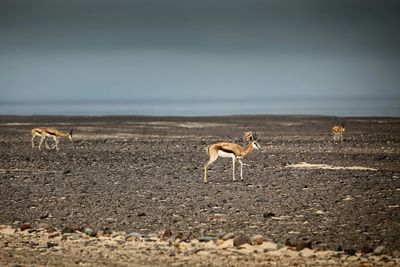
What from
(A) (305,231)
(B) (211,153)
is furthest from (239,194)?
(A) (305,231)

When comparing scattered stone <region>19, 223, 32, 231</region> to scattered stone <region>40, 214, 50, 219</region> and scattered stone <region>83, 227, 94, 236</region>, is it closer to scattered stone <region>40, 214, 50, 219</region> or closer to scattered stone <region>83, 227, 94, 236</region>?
scattered stone <region>40, 214, 50, 219</region>

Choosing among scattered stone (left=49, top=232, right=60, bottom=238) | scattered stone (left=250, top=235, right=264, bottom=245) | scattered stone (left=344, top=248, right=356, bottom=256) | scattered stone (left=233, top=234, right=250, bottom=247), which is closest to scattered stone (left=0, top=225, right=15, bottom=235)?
scattered stone (left=49, top=232, right=60, bottom=238)

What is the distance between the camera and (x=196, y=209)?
17.2 meters

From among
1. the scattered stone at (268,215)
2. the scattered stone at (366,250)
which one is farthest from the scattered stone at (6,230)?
the scattered stone at (366,250)

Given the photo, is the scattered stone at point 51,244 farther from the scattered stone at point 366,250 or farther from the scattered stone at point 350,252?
the scattered stone at point 366,250

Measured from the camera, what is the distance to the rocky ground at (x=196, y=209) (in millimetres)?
12578

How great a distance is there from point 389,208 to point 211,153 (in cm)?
764

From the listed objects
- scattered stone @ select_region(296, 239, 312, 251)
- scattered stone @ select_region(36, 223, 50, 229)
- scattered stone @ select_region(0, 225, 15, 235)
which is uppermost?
scattered stone @ select_region(296, 239, 312, 251)

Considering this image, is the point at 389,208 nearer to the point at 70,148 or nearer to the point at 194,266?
the point at 194,266

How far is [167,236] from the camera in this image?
14.1m

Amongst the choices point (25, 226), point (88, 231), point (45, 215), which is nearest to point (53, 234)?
point (88, 231)

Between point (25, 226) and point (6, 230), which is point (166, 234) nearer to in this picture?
point (25, 226)

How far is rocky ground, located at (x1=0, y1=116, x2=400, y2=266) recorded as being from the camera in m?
12.6

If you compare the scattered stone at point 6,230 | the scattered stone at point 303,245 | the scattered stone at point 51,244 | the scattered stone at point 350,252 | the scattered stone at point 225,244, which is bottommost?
the scattered stone at point 6,230
